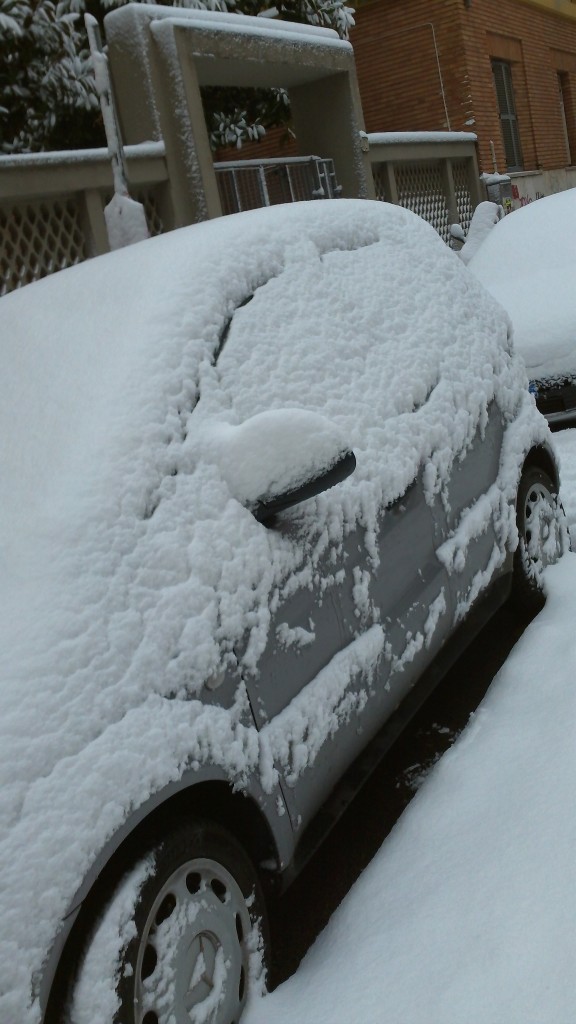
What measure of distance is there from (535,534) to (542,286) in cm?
374

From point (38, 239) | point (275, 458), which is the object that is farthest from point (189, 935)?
point (38, 239)

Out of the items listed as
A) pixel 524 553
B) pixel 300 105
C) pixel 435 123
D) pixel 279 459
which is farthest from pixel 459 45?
pixel 279 459

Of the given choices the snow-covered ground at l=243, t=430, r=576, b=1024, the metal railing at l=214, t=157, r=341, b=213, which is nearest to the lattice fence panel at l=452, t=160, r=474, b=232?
the metal railing at l=214, t=157, r=341, b=213

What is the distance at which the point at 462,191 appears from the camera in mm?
17109

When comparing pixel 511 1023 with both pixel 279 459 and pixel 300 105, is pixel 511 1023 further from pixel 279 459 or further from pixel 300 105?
pixel 300 105

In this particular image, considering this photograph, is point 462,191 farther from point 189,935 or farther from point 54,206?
point 189,935

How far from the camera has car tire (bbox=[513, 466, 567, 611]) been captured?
4.01m

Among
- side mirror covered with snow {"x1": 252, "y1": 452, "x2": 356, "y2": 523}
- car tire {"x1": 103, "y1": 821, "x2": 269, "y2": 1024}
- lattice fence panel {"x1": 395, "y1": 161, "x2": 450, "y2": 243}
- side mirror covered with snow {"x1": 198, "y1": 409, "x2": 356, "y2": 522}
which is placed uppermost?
lattice fence panel {"x1": 395, "y1": 161, "x2": 450, "y2": 243}

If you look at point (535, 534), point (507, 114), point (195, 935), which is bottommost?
point (195, 935)

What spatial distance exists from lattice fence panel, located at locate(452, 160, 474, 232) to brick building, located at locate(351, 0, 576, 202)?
1067 mm

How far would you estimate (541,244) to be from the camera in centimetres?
797

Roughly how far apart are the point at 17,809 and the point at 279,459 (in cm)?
102

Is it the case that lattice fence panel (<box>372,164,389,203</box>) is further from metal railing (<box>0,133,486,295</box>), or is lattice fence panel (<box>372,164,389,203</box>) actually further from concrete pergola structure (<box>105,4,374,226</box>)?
concrete pergola structure (<box>105,4,374,226</box>)

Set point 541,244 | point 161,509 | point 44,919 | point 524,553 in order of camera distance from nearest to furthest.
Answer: point 44,919, point 161,509, point 524,553, point 541,244
